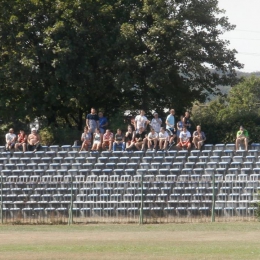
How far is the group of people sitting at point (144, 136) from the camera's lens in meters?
34.2

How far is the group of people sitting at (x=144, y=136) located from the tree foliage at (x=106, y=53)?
4.37 m

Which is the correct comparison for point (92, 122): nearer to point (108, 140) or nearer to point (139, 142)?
point (108, 140)

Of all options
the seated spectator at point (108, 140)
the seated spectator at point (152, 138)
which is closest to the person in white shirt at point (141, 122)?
the seated spectator at point (152, 138)

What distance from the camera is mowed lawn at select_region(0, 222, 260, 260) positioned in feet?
59.9

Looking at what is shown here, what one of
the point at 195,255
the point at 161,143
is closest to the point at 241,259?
the point at 195,255

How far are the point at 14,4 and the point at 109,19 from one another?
14.8ft

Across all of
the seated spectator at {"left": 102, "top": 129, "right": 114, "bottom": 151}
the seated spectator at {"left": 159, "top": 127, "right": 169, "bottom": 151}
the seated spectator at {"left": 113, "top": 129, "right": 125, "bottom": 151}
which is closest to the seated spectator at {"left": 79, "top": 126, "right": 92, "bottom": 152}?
the seated spectator at {"left": 102, "top": 129, "right": 114, "bottom": 151}

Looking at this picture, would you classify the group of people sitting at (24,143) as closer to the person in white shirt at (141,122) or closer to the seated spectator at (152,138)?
the person in white shirt at (141,122)

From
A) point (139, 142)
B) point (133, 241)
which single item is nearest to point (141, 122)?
point (139, 142)

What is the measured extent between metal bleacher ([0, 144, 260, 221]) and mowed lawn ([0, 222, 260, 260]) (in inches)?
56.1

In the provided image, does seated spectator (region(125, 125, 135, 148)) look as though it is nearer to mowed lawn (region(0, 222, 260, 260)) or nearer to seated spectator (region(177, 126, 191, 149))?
seated spectator (region(177, 126, 191, 149))

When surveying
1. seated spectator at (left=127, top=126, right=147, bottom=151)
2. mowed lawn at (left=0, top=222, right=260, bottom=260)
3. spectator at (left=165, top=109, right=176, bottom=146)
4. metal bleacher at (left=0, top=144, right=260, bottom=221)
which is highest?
spectator at (left=165, top=109, right=176, bottom=146)

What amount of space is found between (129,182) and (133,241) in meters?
8.22

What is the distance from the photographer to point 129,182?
29828 millimetres
